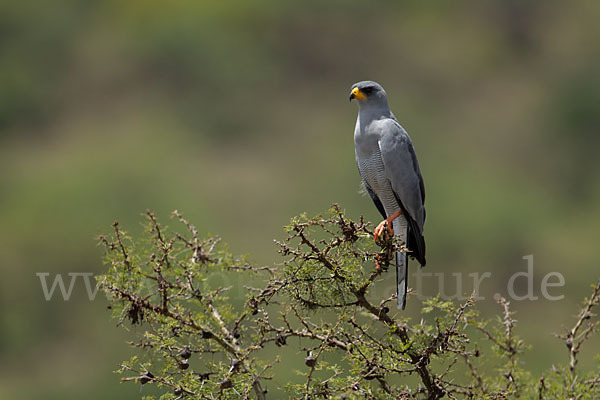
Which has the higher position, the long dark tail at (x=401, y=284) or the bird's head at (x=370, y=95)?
the bird's head at (x=370, y=95)

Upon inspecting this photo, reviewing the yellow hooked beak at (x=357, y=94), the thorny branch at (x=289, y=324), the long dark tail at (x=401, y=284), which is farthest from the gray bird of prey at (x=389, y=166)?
the thorny branch at (x=289, y=324)

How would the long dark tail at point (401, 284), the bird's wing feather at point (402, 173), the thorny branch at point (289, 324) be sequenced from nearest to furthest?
the thorny branch at point (289, 324)
the long dark tail at point (401, 284)
the bird's wing feather at point (402, 173)

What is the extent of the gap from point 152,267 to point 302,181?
2263cm

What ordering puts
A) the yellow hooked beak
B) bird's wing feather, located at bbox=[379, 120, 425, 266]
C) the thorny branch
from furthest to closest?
the yellow hooked beak → bird's wing feather, located at bbox=[379, 120, 425, 266] → the thorny branch

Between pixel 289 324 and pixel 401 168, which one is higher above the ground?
pixel 401 168

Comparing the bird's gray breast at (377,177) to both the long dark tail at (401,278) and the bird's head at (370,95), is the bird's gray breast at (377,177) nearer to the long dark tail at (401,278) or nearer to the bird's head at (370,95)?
the bird's head at (370,95)

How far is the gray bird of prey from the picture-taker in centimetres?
457

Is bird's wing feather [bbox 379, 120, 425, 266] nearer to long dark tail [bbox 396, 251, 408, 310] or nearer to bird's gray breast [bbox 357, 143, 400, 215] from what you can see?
bird's gray breast [bbox 357, 143, 400, 215]

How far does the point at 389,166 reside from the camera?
4.58m

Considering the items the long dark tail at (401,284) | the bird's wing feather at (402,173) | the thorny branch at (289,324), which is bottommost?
the thorny branch at (289,324)

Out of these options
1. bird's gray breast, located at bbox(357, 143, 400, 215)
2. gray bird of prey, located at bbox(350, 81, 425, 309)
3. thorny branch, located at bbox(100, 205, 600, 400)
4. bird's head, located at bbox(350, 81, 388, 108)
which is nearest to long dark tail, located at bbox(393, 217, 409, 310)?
gray bird of prey, located at bbox(350, 81, 425, 309)

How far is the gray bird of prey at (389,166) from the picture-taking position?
4.57 meters

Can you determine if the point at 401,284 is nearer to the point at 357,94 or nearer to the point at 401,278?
the point at 401,278

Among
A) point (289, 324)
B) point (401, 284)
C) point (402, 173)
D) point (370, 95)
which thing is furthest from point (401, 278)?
point (370, 95)
